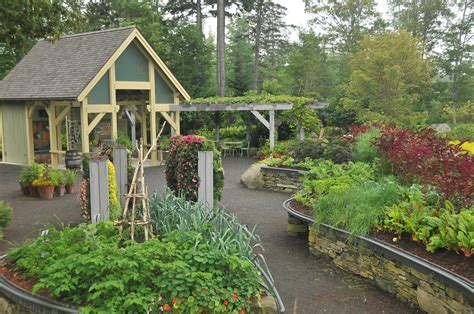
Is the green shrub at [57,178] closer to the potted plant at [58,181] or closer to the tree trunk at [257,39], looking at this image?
the potted plant at [58,181]

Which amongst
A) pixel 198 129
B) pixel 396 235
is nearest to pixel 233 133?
pixel 198 129

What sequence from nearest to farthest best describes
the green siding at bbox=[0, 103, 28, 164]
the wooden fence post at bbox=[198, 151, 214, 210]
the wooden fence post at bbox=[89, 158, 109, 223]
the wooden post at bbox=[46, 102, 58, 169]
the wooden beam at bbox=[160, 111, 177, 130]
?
the wooden fence post at bbox=[89, 158, 109, 223] < the wooden fence post at bbox=[198, 151, 214, 210] < the wooden post at bbox=[46, 102, 58, 169] < the green siding at bbox=[0, 103, 28, 164] < the wooden beam at bbox=[160, 111, 177, 130]

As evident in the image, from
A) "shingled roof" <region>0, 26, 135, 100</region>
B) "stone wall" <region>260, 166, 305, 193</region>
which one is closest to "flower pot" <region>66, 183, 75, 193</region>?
"shingled roof" <region>0, 26, 135, 100</region>

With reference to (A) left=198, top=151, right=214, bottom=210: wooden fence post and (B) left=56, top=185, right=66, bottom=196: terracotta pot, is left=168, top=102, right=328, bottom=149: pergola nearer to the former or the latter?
(B) left=56, top=185, right=66, bottom=196: terracotta pot

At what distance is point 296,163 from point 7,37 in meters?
7.72

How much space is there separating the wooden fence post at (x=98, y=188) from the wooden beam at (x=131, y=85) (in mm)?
9526

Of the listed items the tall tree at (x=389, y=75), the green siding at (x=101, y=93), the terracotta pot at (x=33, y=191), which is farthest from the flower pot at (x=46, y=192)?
the tall tree at (x=389, y=75)

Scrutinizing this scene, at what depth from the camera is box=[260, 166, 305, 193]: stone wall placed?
12.4 m

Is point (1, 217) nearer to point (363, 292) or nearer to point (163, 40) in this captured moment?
point (363, 292)

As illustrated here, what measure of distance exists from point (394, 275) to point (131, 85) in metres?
12.6

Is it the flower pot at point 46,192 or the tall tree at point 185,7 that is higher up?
the tall tree at point 185,7

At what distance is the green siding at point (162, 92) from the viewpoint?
1744cm

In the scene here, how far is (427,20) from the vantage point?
3166cm

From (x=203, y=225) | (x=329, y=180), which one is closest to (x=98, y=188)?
(x=203, y=225)
